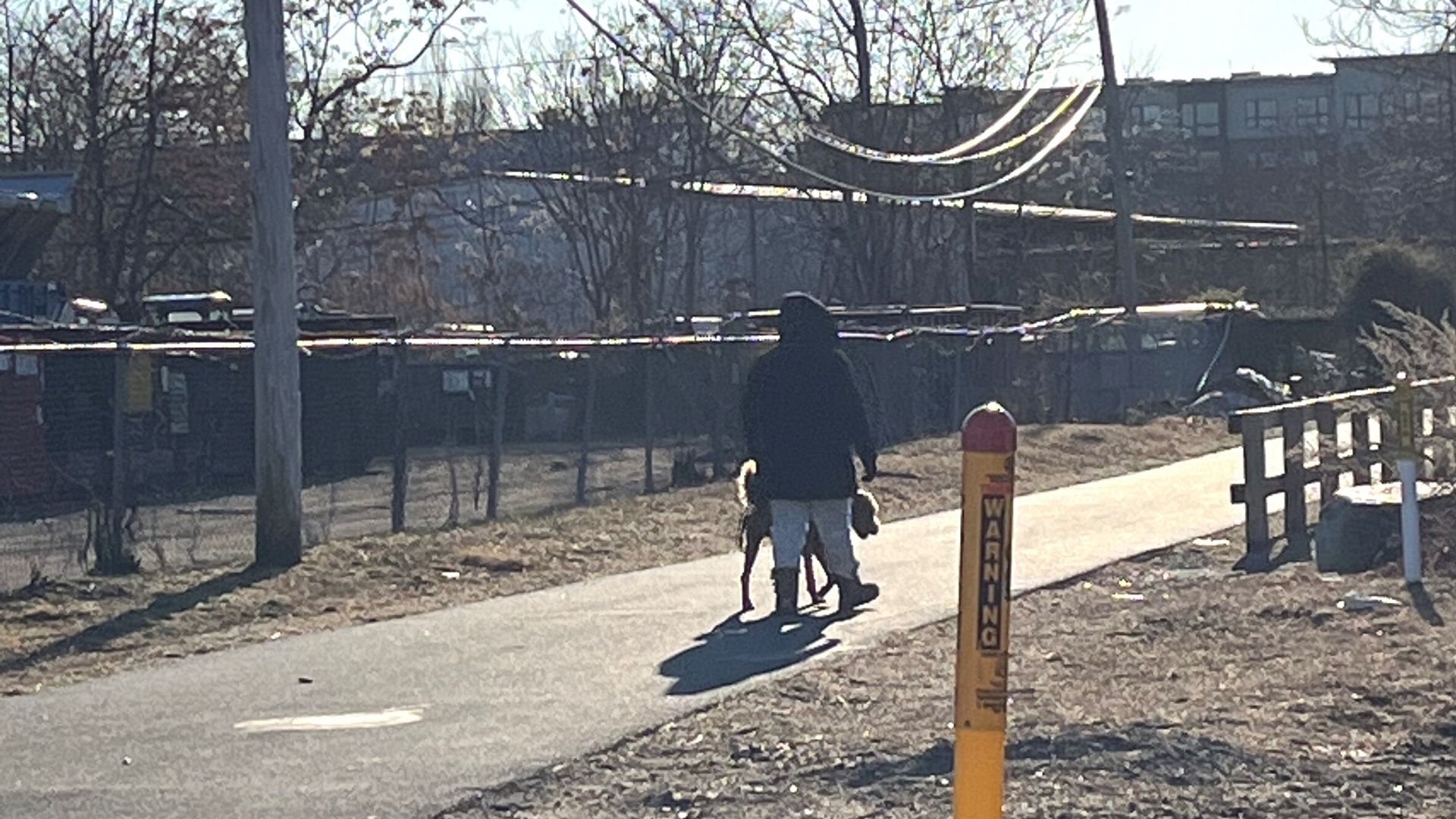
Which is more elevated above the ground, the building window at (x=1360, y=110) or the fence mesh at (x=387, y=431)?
the building window at (x=1360, y=110)

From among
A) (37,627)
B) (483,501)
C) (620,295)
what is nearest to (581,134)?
(620,295)

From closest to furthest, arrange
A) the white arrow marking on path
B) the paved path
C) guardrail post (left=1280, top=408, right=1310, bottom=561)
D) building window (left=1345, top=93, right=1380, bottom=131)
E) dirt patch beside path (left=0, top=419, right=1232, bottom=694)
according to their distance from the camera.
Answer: the paved path, the white arrow marking on path, dirt patch beside path (left=0, top=419, right=1232, bottom=694), guardrail post (left=1280, top=408, right=1310, bottom=561), building window (left=1345, top=93, right=1380, bottom=131)

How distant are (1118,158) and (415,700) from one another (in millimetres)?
26204

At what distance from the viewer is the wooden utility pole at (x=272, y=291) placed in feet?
44.4

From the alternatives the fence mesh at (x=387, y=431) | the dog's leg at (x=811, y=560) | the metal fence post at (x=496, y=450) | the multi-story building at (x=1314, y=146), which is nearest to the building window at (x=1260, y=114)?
the multi-story building at (x=1314, y=146)

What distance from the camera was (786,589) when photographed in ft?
39.3

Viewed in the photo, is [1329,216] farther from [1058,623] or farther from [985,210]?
[1058,623]

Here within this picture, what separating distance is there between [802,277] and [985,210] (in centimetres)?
422

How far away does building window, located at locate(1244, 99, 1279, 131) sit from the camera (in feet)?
279

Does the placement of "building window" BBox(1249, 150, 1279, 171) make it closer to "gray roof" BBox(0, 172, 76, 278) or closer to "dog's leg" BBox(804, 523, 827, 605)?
"gray roof" BBox(0, 172, 76, 278)

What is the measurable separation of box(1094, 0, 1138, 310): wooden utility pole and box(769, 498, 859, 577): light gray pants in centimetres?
2253

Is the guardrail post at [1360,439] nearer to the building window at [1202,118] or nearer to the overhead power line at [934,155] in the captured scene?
the overhead power line at [934,155]

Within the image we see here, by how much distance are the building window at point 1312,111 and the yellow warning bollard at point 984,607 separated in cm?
7637

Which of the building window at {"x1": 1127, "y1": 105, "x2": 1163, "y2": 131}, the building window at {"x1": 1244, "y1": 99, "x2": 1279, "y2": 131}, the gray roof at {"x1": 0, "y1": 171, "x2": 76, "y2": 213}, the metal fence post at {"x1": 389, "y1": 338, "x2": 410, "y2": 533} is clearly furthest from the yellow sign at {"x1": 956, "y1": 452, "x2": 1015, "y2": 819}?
the building window at {"x1": 1244, "y1": 99, "x2": 1279, "y2": 131}
